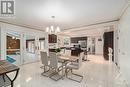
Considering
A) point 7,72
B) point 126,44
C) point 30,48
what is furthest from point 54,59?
point 30,48

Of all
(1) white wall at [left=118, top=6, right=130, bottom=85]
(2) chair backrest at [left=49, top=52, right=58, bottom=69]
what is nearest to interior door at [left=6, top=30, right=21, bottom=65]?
(2) chair backrest at [left=49, top=52, right=58, bottom=69]

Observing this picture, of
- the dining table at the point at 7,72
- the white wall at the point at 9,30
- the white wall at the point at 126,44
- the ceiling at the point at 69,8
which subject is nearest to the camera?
the dining table at the point at 7,72

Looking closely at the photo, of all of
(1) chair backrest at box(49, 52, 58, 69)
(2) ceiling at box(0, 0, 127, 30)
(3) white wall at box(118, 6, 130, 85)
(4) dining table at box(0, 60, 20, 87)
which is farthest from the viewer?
(1) chair backrest at box(49, 52, 58, 69)

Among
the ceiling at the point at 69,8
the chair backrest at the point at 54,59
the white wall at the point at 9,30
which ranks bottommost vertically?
the chair backrest at the point at 54,59

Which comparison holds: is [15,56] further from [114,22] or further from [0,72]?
[114,22]

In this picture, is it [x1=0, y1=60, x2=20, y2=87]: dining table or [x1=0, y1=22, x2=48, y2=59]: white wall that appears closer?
[x1=0, y1=60, x2=20, y2=87]: dining table

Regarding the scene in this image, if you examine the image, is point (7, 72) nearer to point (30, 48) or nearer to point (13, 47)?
point (13, 47)

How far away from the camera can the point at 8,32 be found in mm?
4402

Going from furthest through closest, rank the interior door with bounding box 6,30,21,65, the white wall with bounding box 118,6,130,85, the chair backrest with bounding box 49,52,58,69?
the interior door with bounding box 6,30,21,65 → the chair backrest with bounding box 49,52,58,69 → the white wall with bounding box 118,6,130,85

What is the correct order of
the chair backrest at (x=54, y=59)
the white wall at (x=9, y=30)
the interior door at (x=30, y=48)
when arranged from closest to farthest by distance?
the chair backrest at (x=54, y=59) → the white wall at (x=9, y=30) → the interior door at (x=30, y=48)

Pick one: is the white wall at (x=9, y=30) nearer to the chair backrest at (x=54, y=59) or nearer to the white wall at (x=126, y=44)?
the chair backrest at (x=54, y=59)

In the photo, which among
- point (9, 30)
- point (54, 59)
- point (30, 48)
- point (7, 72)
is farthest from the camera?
point (30, 48)

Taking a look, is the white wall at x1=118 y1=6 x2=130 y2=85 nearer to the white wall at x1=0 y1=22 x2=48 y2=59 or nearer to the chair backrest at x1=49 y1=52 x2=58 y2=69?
the chair backrest at x1=49 y1=52 x2=58 y2=69

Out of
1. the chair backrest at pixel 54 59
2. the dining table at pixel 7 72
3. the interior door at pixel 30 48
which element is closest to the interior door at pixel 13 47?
the interior door at pixel 30 48
